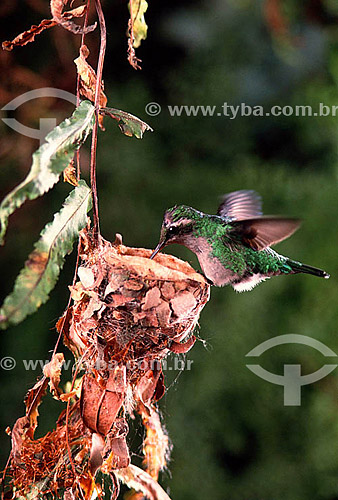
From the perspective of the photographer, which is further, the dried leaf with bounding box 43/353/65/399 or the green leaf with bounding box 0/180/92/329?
the dried leaf with bounding box 43/353/65/399

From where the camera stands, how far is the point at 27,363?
6.52ft

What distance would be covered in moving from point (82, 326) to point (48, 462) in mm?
233

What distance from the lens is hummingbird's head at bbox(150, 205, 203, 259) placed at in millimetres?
939

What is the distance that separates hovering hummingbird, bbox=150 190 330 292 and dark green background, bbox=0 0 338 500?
935 mm

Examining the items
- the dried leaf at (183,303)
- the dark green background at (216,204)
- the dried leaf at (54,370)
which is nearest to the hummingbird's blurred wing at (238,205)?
the dried leaf at (183,303)

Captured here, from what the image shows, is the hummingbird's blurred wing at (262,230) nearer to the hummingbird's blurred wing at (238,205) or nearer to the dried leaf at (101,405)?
the hummingbird's blurred wing at (238,205)

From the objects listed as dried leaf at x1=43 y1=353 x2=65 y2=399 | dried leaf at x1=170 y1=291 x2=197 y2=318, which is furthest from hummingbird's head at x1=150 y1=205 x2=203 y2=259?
dried leaf at x1=43 y1=353 x2=65 y2=399

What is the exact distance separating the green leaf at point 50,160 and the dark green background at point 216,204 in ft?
4.24

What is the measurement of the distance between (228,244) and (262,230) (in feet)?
0.34

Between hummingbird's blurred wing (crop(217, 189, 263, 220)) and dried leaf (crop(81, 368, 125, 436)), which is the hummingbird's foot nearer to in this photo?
dried leaf (crop(81, 368, 125, 436))

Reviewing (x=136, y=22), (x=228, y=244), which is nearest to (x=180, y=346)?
(x=228, y=244)

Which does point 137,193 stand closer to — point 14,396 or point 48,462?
point 14,396

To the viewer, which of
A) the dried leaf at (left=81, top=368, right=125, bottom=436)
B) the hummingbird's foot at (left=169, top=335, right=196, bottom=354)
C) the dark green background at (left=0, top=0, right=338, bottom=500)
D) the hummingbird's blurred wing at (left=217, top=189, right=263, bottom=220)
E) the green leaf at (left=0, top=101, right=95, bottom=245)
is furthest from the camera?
the dark green background at (left=0, top=0, right=338, bottom=500)

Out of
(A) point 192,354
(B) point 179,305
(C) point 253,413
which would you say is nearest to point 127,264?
(B) point 179,305
